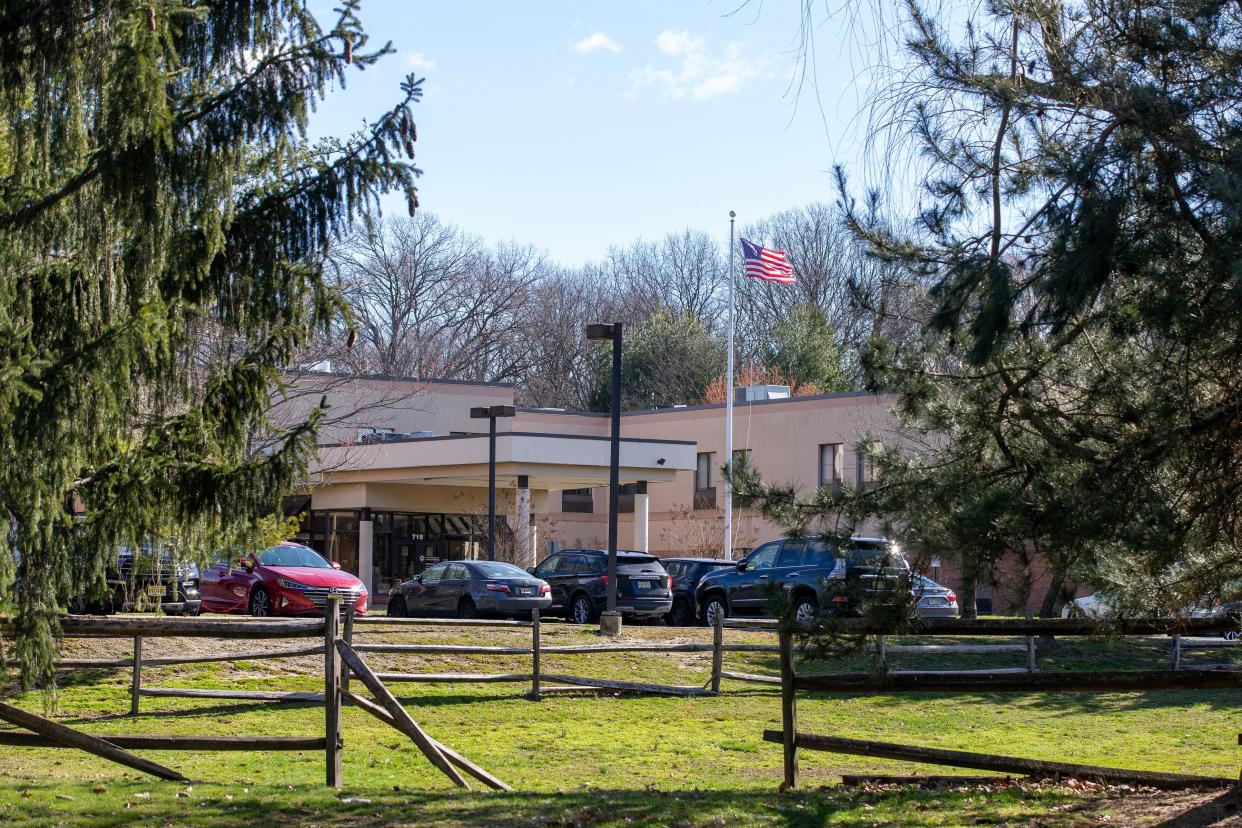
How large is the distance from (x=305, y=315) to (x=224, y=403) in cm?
101

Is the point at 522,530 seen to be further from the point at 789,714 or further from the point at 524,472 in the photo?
the point at 789,714

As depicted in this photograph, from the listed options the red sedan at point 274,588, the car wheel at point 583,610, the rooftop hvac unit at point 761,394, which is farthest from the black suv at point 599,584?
the rooftop hvac unit at point 761,394

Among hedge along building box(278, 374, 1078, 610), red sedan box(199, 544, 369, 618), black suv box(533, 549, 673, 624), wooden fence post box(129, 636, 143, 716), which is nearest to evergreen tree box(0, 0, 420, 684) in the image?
wooden fence post box(129, 636, 143, 716)

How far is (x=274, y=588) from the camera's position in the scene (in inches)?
1024

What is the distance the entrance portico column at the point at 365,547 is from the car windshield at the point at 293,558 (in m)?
13.6

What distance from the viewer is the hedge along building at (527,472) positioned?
133ft

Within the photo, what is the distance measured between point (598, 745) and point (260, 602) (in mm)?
12924

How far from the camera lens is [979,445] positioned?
8.95 meters

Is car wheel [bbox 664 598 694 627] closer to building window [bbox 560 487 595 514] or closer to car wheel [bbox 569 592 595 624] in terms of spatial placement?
car wheel [bbox 569 592 595 624]

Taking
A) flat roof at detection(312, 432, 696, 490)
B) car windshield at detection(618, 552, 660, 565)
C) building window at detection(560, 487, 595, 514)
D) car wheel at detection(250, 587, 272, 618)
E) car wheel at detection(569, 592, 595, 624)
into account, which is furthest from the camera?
building window at detection(560, 487, 595, 514)

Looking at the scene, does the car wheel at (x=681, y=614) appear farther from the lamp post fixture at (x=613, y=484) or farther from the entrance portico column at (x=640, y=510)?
the entrance portico column at (x=640, y=510)

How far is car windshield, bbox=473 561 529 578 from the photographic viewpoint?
2804cm

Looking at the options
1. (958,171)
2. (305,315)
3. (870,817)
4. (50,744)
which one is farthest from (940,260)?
(50,744)

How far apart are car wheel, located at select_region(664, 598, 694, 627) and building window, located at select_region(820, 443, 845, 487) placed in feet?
58.5
